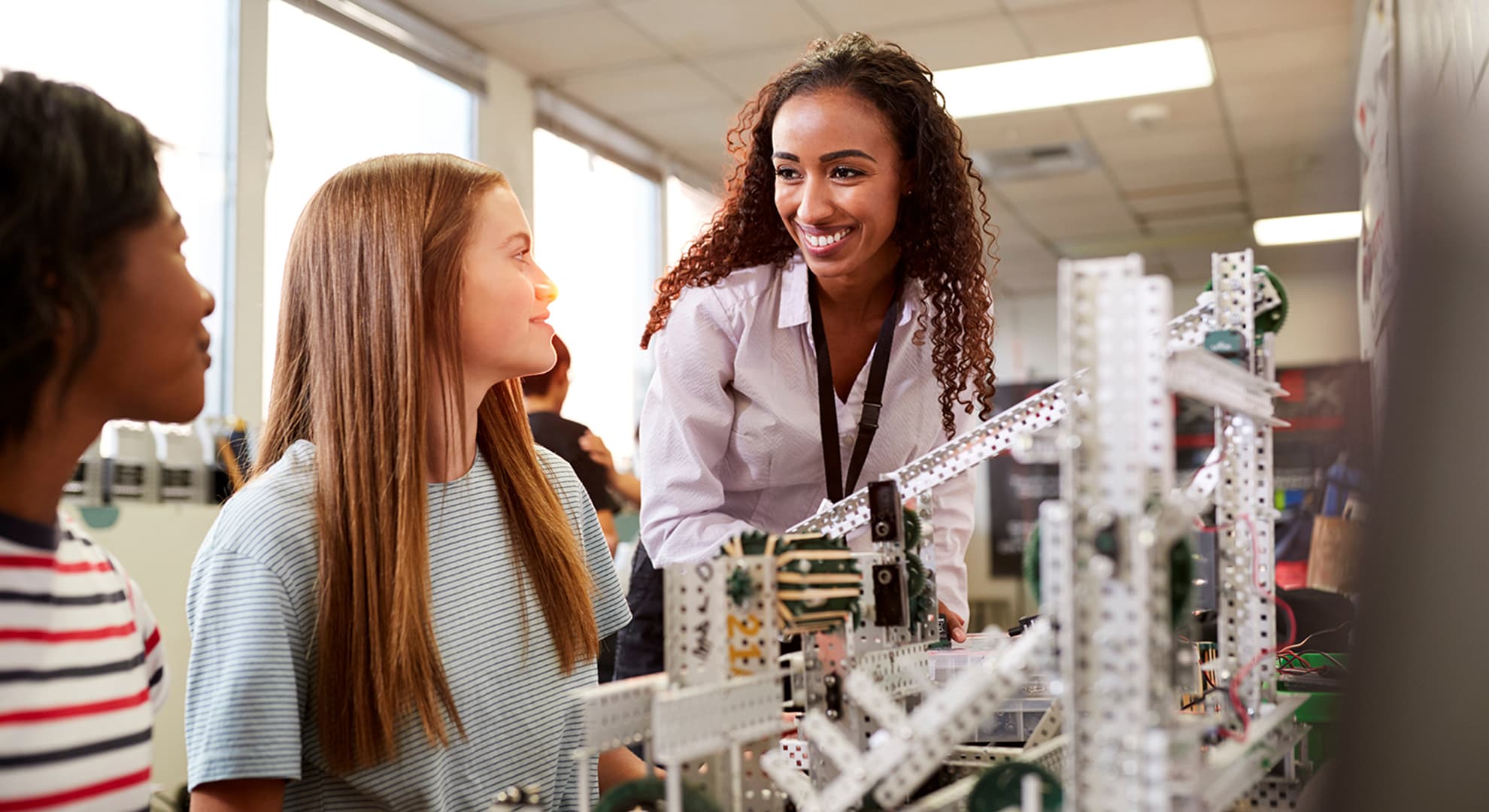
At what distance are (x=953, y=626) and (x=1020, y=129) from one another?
5.09 m

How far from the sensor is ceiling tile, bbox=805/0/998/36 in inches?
198

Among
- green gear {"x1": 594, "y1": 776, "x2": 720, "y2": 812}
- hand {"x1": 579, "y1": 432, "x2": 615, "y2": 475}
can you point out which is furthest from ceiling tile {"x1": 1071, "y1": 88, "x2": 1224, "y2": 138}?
green gear {"x1": 594, "y1": 776, "x2": 720, "y2": 812}

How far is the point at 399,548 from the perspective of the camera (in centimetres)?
142

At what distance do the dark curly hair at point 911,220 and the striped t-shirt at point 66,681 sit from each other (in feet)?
4.00

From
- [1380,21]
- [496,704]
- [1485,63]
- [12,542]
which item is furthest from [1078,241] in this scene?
[12,542]

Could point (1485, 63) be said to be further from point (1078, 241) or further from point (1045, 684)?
point (1078, 241)

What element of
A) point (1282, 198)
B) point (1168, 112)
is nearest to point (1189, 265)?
point (1282, 198)

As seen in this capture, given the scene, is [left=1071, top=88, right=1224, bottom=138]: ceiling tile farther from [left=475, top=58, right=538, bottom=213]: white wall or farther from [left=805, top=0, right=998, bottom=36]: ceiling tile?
[left=475, top=58, right=538, bottom=213]: white wall

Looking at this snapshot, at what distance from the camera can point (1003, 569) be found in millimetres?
9078

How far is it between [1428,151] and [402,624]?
1187 millimetres

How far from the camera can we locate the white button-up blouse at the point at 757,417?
6.74ft

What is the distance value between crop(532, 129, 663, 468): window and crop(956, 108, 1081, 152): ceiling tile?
190cm

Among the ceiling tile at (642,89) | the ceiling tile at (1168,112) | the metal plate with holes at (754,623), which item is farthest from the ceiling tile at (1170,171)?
the metal plate with holes at (754,623)

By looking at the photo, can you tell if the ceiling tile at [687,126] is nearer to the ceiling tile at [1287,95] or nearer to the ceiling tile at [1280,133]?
the ceiling tile at [1287,95]
